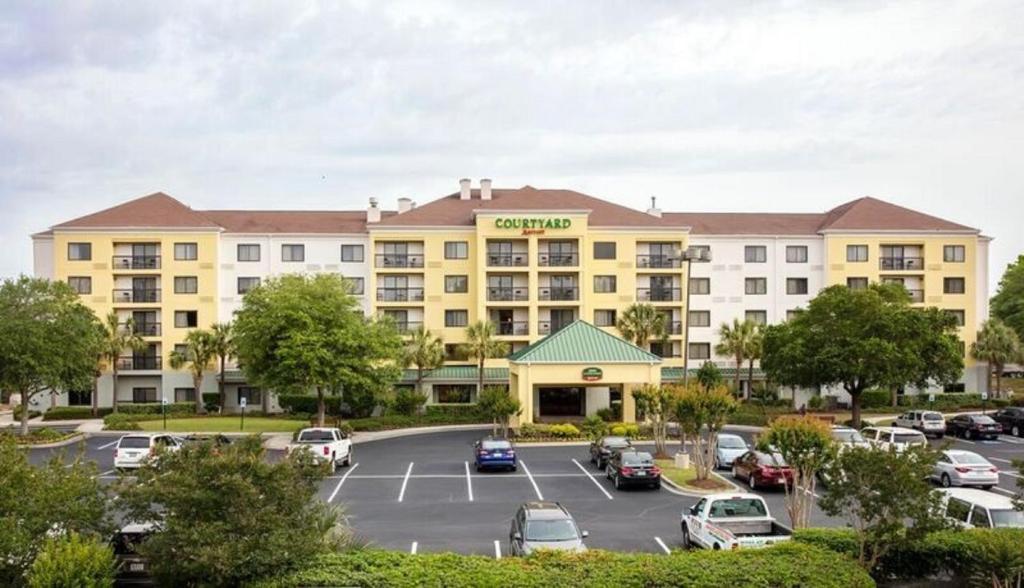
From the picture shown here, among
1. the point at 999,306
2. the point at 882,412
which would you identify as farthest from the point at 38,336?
the point at 999,306

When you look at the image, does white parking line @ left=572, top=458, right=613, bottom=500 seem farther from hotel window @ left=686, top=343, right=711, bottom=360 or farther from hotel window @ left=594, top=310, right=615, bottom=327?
hotel window @ left=686, top=343, right=711, bottom=360

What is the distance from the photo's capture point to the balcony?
206ft

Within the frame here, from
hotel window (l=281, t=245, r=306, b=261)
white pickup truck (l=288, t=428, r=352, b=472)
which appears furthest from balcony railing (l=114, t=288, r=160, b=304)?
white pickup truck (l=288, t=428, r=352, b=472)

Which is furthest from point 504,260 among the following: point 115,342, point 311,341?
point 115,342

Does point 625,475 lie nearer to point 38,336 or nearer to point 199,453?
point 199,453

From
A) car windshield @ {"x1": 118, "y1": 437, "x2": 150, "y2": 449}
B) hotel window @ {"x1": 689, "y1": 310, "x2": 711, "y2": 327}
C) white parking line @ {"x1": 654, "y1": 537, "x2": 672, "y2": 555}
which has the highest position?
hotel window @ {"x1": 689, "y1": 310, "x2": 711, "y2": 327}

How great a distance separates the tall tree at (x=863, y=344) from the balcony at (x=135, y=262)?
137 ft

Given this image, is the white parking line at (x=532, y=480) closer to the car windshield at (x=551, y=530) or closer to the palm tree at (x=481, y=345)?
the car windshield at (x=551, y=530)

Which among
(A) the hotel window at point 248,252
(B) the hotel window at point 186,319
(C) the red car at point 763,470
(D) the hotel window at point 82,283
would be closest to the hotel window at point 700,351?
(A) the hotel window at point 248,252

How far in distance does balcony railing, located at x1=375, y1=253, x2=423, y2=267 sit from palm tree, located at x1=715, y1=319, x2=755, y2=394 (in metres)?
21.7

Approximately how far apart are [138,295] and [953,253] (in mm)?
57944

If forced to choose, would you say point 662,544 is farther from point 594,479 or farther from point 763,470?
point 594,479

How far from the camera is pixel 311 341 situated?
4669 cm

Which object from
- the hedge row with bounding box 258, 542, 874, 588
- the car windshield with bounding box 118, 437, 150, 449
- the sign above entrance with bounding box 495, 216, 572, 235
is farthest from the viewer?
the sign above entrance with bounding box 495, 216, 572, 235
